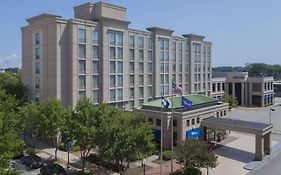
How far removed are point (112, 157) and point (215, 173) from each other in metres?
14.1

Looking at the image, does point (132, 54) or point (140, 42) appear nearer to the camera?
point (132, 54)

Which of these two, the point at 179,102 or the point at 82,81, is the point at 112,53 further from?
the point at 179,102

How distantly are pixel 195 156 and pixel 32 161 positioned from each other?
2113 cm

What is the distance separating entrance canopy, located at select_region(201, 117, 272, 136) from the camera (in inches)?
1799

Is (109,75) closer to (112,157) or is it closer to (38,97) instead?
(38,97)

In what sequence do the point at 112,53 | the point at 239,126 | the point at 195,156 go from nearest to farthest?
the point at 195,156
the point at 239,126
the point at 112,53

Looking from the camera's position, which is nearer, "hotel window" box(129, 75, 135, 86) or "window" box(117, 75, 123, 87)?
"window" box(117, 75, 123, 87)

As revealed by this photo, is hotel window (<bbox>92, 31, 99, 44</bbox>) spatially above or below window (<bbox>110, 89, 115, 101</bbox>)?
above

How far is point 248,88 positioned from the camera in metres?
111

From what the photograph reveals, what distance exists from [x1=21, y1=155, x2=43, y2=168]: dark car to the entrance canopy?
89.9ft

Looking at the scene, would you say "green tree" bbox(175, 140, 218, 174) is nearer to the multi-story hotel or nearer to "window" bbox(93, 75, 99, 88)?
the multi-story hotel

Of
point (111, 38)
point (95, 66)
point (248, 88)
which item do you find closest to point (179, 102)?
point (95, 66)

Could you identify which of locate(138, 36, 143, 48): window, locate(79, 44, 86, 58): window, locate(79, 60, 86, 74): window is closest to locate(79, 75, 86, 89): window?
locate(79, 60, 86, 74): window

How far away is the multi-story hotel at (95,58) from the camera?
5309 cm
